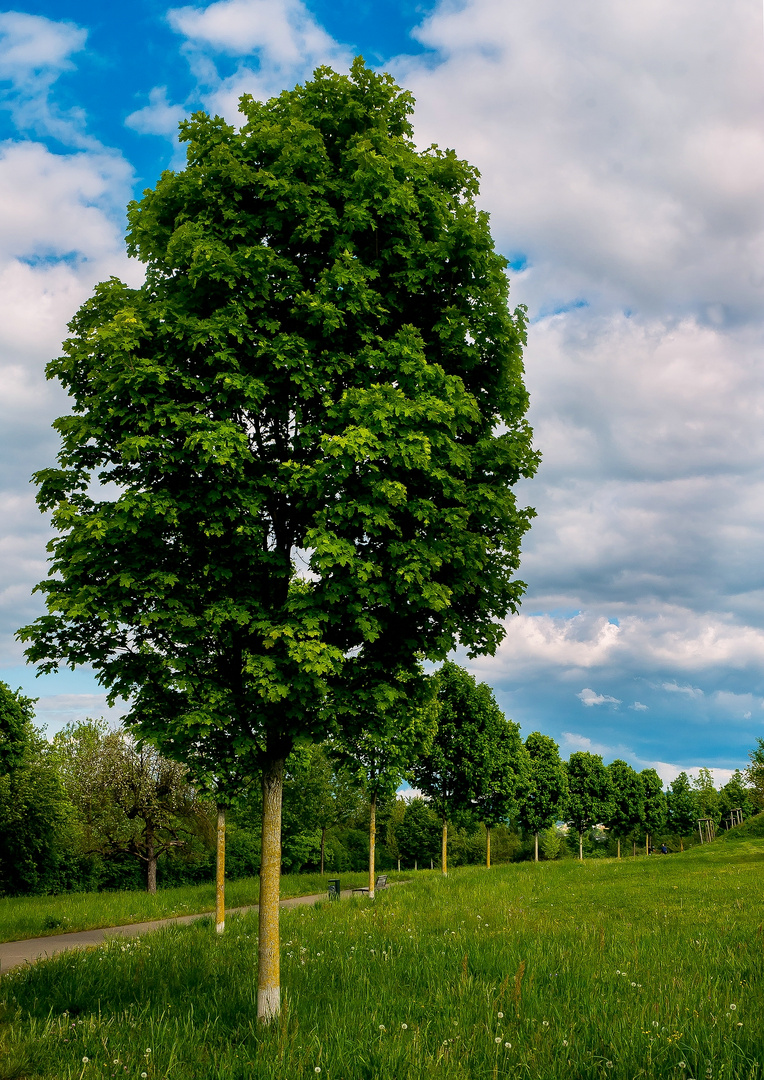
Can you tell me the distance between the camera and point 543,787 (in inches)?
2355

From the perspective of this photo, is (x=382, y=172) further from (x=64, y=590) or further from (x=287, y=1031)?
(x=287, y=1031)

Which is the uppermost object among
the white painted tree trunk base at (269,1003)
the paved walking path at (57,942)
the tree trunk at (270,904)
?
the tree trunk at (270,904)

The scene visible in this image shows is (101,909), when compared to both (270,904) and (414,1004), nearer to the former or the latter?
(270,904)

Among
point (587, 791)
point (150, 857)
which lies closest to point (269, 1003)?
point (150, 857)

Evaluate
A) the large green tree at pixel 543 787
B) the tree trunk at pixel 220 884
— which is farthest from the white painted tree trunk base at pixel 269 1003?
the large green tree at pixel 543 787

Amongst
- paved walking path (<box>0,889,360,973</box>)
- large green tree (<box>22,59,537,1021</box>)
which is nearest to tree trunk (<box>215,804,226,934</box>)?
paved walking path (<box>0,889,360,973</box>)

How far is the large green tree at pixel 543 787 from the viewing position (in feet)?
189

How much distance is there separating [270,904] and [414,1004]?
217cm

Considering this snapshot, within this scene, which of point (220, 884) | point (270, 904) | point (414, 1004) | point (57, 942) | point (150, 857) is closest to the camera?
point (414, 1004)

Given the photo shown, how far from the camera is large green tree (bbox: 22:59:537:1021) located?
8414 millimetres

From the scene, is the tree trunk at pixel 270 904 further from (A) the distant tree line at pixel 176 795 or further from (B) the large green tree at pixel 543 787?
(B) the large green tree at pixel 543 787

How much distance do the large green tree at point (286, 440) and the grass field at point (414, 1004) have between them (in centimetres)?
147

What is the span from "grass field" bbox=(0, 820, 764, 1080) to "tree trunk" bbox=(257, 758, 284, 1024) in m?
0.28

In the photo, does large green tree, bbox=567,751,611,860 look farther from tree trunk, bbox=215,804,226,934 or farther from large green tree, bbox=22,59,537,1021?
large green tree, bbox=22,59,537,1021
